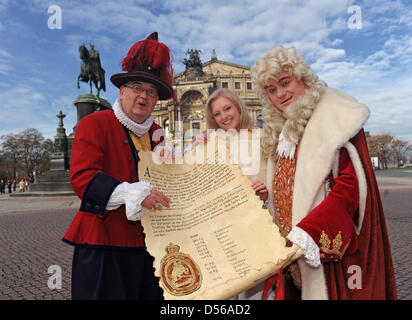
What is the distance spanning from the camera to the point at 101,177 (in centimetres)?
162

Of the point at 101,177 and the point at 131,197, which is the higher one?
the point at 101,177

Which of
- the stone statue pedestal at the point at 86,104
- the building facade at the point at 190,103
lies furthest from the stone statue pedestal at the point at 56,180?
the building facade at the point at 190,103

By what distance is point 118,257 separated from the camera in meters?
1.83

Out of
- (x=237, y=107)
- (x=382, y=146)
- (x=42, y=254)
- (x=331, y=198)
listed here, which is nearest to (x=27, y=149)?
(x=42, y=254)

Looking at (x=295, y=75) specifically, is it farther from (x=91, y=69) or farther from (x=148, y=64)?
(x=91, y=69)

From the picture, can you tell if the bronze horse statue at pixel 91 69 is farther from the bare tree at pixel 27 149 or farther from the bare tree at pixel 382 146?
the bare tree at pixel 382 146

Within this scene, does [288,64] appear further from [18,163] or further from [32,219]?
[18,163]

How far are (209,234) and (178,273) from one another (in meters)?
0.25

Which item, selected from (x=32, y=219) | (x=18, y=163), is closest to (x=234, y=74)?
(x=18, y=163)

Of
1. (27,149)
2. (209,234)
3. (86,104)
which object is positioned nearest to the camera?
(209,234)

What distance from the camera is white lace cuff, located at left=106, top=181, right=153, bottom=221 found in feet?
4.91
